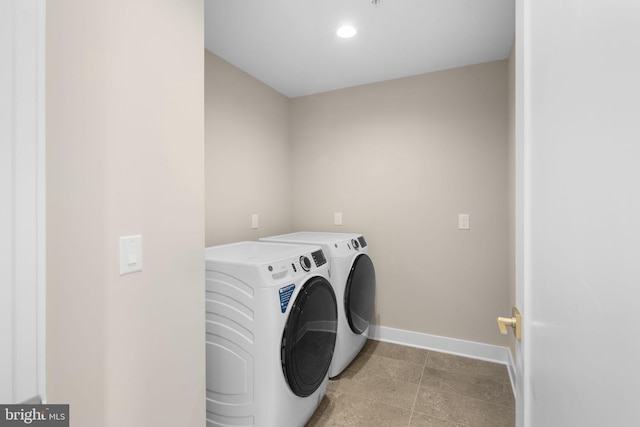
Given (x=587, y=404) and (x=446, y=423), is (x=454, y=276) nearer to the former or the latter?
(x=446, y=423)

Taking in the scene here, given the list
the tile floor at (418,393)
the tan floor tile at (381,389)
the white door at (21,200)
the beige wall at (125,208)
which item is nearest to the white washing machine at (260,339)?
the beige wall at (125,208)

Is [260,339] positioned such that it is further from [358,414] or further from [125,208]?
[358,414]

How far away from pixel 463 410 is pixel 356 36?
8.15 feet

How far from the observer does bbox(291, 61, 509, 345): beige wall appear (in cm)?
229

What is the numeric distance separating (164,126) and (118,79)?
0.19 m

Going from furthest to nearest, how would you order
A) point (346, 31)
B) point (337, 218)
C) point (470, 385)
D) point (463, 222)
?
point (337, 218), point (463, 222), point (470, 385), point (346, 31)

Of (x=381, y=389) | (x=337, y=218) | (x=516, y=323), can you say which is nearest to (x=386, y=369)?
(x=381, y=389)

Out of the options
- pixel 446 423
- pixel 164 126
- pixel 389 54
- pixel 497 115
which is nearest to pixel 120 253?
pixel 164 126

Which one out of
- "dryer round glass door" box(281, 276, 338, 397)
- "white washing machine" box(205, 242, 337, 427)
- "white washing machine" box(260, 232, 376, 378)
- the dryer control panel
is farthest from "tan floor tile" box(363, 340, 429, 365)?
the dryer control panel

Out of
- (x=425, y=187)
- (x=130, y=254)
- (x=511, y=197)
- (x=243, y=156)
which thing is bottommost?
(x=130, y=254)

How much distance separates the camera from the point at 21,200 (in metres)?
0.62

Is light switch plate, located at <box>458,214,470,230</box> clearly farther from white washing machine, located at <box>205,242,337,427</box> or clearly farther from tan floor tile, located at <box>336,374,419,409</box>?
white washing machine, located at <box>205,242,337,427</box>

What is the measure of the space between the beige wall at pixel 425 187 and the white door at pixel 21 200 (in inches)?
91.5

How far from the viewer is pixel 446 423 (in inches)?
64.8
